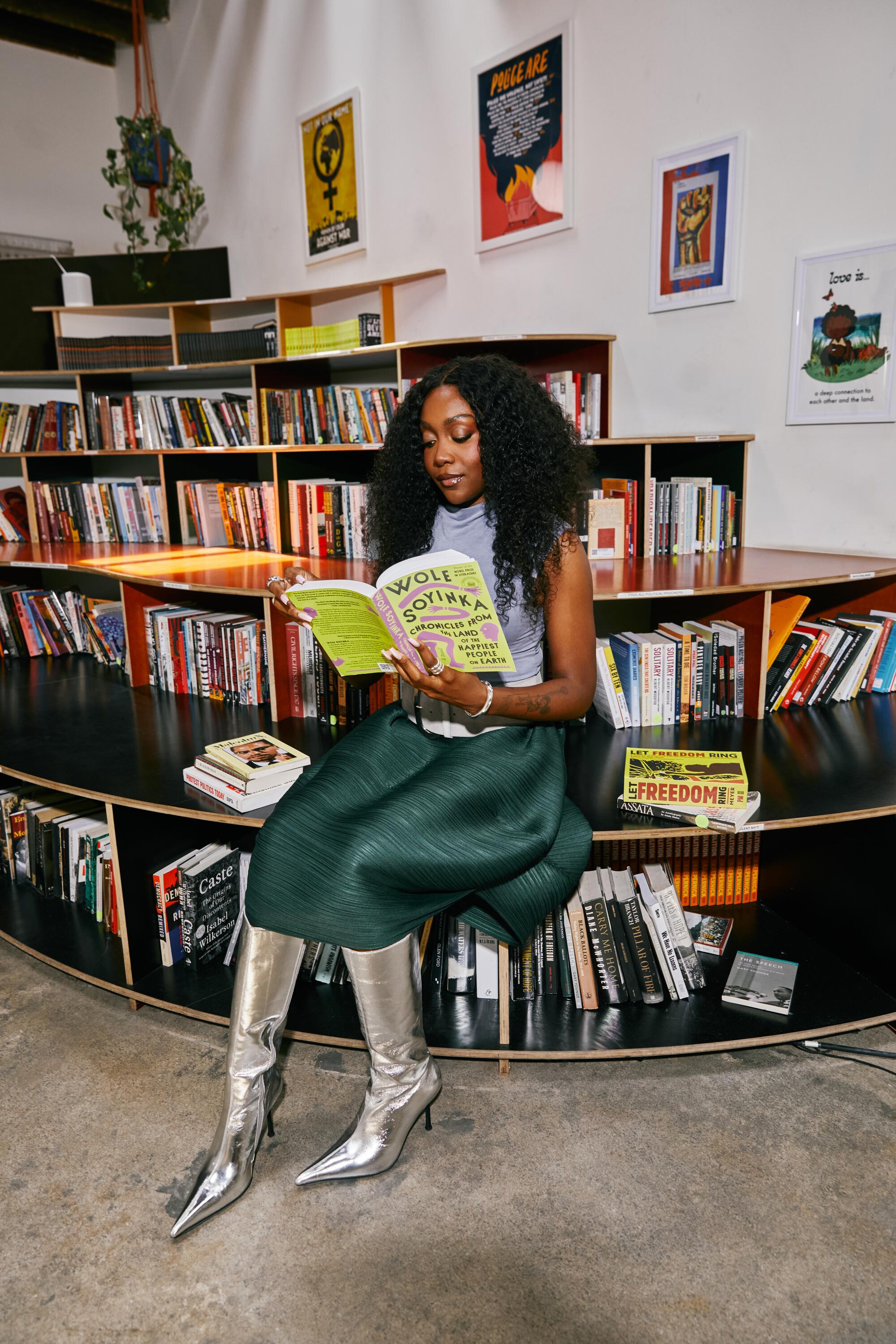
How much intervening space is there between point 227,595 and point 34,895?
1.06 metres

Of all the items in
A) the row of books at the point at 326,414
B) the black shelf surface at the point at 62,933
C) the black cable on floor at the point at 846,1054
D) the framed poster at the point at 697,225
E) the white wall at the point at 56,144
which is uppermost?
the white wall at the point at 56,144

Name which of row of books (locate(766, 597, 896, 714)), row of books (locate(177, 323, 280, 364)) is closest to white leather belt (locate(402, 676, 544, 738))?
row of books (locate(766, 597, 896, 714))

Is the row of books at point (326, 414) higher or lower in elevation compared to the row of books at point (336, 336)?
lower

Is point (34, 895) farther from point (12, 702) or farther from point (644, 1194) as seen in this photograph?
point (644, 1194)

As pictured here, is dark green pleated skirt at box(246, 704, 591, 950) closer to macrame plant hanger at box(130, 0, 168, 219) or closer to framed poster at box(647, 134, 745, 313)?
framed poster at box(647, 134, 745, 313)

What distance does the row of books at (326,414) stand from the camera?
9.91 feet

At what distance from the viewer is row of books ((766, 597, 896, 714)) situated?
93.3 inches

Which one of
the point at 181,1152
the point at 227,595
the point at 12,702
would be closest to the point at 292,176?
the point at 227,595

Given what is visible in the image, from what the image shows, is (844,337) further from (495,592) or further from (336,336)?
(336,336)

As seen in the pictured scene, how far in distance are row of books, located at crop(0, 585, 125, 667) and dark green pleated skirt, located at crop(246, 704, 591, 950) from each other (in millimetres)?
1981

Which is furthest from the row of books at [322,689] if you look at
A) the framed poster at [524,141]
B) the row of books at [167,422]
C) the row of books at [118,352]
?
the row of books at [118,352]

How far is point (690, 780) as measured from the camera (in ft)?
6.08

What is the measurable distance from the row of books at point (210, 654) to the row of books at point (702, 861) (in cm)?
108

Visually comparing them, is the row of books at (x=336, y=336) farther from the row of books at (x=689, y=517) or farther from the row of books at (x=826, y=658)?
the row of books at (x=826, y=658)
